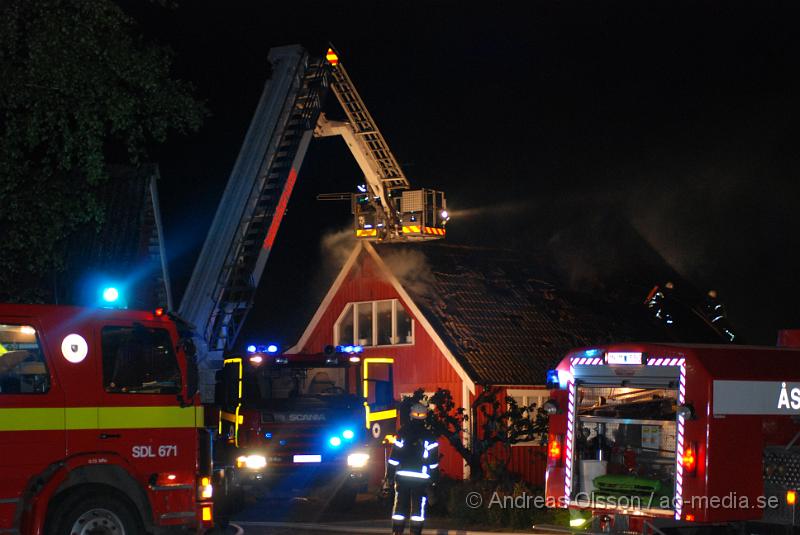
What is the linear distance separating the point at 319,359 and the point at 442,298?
680 centimetres

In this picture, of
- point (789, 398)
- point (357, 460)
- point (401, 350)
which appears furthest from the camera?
point (401, 350)

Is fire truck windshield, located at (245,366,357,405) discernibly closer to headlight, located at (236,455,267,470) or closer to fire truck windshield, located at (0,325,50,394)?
headlight, located at (236,455,267,470)

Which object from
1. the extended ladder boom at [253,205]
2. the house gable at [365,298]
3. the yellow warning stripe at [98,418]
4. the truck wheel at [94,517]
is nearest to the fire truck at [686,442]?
the yellow warning stripe at [98,418]

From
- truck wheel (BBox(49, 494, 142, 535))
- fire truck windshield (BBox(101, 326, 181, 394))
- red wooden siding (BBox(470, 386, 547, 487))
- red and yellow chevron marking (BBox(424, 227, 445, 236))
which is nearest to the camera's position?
truck wheel (BBox(49, 494, 142, 535))

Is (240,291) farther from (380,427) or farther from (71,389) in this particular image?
(71,389)

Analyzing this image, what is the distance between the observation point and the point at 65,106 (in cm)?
1193

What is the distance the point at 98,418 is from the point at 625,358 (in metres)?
5.27

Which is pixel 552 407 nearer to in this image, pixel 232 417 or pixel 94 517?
pixel 94 517

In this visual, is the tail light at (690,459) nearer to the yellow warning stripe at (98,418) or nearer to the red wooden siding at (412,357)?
the yellow warning stripe at (98,418)

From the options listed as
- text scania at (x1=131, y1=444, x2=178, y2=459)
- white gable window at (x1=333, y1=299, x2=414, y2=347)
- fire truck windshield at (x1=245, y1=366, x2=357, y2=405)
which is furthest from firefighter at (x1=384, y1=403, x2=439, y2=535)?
white gable window at (x1=333, y1=299, x2=414, y2=347)

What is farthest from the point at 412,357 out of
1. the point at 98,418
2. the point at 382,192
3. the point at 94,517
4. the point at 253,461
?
the point at 94,517

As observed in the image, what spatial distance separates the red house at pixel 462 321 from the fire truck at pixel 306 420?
4.80 metres

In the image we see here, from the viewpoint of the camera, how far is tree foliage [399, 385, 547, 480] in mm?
20500

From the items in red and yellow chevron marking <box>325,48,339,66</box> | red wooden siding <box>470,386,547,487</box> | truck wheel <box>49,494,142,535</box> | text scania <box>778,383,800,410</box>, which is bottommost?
red wooden siding <box>470,386,547,487</box>
